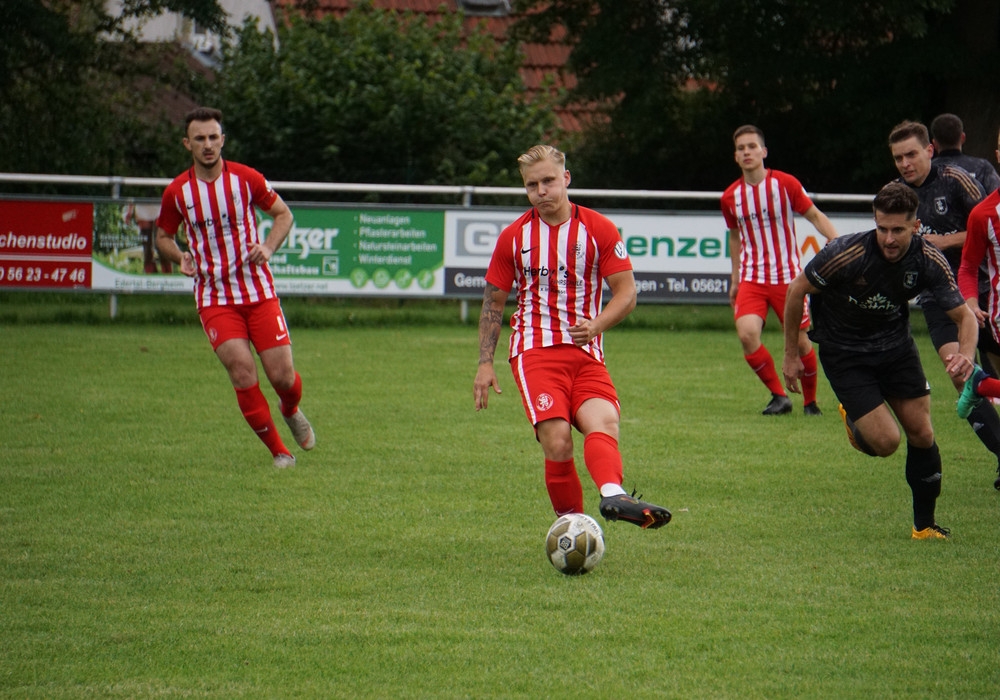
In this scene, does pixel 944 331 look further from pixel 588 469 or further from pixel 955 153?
pixel 588 469

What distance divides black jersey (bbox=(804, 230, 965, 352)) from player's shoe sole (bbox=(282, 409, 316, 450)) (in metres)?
3.55

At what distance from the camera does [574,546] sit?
557 cm

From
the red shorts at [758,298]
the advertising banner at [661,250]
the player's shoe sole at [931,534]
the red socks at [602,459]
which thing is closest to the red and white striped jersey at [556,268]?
the red socks at [602,459]

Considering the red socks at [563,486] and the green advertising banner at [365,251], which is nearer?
the red socks at [563,486]

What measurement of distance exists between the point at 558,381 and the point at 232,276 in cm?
302

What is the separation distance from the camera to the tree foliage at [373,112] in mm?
20453

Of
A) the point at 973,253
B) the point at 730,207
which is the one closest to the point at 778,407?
the point at 730,207

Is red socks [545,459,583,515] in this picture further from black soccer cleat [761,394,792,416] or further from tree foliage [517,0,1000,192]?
tree foliage [517,0,1000,192]

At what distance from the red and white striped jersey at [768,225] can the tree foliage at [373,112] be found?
9.87 meters

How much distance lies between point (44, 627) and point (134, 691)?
844mm

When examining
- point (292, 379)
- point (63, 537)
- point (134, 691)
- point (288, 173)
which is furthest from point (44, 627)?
point (288, 173)

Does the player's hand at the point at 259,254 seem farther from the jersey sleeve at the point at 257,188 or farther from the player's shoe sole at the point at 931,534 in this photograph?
the player's shoe sole at the point at 931,534

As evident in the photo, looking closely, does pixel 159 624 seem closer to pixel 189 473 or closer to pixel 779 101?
pixel 189 473

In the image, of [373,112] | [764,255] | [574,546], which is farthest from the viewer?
[373,112]
